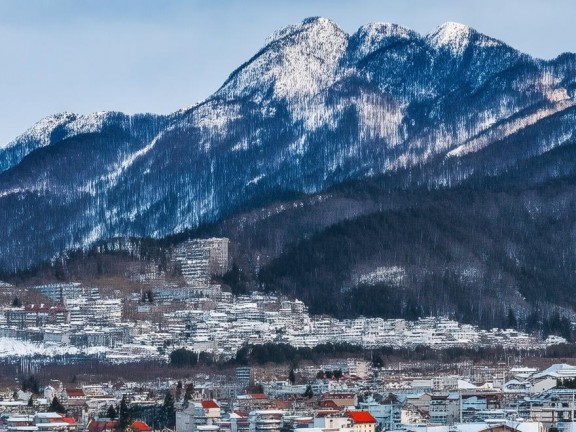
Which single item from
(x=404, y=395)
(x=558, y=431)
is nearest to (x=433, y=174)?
(x=404, y=395)

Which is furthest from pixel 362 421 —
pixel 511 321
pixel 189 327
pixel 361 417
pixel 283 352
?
pixel 511 321

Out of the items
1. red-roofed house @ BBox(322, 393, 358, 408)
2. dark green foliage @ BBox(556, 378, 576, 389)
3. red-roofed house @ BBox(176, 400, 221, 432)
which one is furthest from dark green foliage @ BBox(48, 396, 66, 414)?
dark green foliage @ BBox(556, 378, 576, 389)

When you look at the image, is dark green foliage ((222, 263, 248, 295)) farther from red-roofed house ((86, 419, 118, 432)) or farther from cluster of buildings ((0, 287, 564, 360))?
red-roofed house ((86, 419, 118, 432))

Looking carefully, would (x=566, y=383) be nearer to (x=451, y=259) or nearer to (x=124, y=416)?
(x=124, y=416)

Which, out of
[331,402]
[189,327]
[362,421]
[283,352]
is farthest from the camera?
[189,327]

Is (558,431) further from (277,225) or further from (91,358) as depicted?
(277,225)

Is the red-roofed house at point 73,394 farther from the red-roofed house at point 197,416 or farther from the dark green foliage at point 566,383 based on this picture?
the dark green foliage at point 566,383
